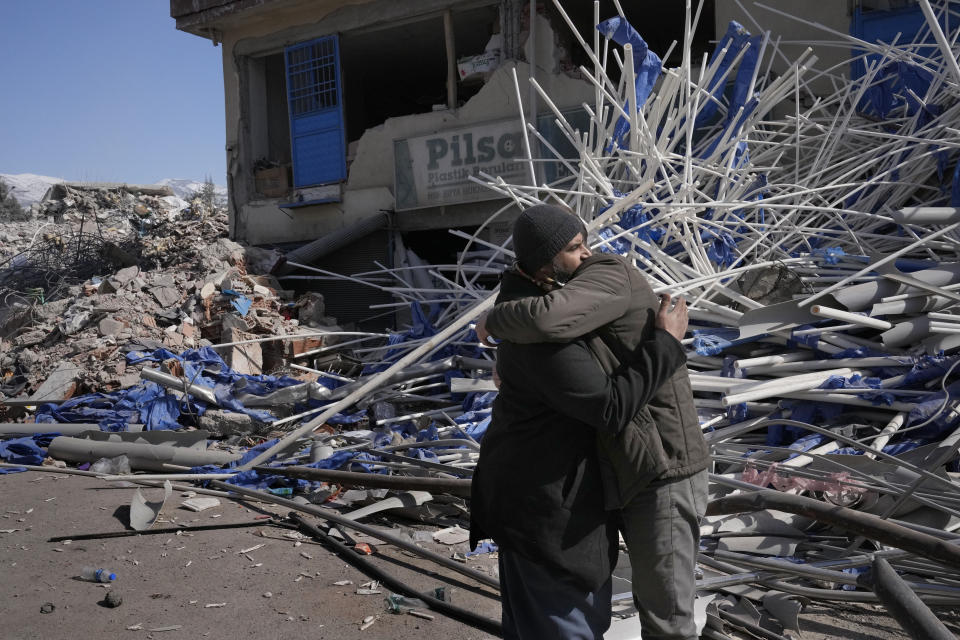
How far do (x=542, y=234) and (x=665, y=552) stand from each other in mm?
834

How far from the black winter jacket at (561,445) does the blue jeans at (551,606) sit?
0.12 feet

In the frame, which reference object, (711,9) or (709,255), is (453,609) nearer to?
(709,255)

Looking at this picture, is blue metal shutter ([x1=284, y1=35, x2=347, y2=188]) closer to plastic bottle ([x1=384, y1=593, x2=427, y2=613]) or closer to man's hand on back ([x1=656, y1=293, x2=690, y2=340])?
plastic bottle ([x1=384, y1=593, x2=427, y2=613])

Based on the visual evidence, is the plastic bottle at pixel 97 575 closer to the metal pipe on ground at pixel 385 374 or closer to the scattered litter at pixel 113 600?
the scattered litter at pixel 113 600

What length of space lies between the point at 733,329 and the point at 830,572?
7.97ft

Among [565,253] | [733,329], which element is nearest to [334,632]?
[565,253]

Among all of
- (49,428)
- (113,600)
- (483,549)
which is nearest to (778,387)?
(483,549)

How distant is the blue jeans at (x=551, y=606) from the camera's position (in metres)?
1.89

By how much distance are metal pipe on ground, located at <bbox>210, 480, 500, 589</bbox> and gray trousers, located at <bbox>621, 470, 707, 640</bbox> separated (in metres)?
1.39

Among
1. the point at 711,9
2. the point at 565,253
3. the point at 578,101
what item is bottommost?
the point at 565,253

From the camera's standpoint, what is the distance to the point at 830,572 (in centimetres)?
297

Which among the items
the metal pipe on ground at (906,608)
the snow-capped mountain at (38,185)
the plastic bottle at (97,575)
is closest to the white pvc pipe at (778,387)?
the metal pipe on ground at (906,608)

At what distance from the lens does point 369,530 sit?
3869 mm

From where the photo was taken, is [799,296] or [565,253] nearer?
[565,253]
